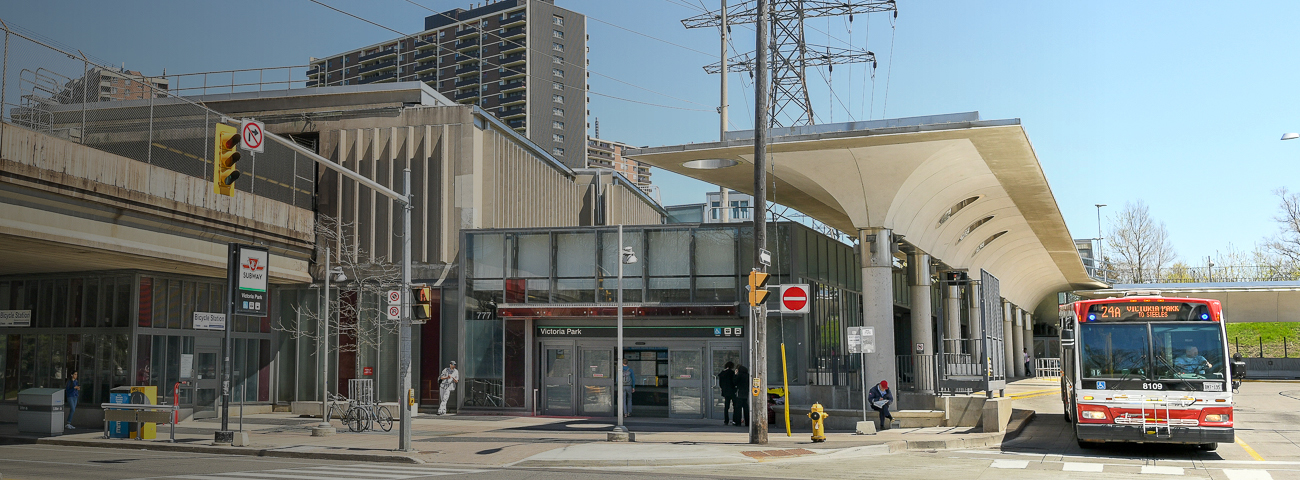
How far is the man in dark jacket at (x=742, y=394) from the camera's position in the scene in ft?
78.3

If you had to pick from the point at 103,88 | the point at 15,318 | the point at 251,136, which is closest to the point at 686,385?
the point at 251,136

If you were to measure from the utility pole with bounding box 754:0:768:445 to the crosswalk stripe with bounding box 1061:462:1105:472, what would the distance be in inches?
216

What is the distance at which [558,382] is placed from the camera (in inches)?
1067

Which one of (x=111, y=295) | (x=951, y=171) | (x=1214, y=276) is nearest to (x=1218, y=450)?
(x=951, y=171)

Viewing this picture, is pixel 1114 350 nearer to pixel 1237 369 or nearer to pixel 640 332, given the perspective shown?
pixel 1237 369

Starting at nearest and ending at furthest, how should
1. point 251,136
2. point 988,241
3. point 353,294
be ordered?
point 251,136 < point 353,294 < point 988,241

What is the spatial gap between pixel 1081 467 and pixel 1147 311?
12.8ft

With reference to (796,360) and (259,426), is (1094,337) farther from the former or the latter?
(259,426)

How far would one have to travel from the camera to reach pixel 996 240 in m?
37.7

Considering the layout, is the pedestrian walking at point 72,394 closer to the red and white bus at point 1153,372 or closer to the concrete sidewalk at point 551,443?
the concrete sidewalk at point 551,443

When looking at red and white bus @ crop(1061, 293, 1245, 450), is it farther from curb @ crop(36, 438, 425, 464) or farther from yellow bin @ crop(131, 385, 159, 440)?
yellow bin @ crop(131, 385, 159, 440)

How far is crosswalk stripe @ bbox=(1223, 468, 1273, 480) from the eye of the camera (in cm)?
1365

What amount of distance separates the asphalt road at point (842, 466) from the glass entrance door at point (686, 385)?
880 cm

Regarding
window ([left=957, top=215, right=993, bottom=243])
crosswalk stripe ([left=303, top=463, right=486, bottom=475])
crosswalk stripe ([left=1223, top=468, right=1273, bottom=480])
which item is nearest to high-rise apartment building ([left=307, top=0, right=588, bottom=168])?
window ([left=957, top=215, right=993, bottom=243])
